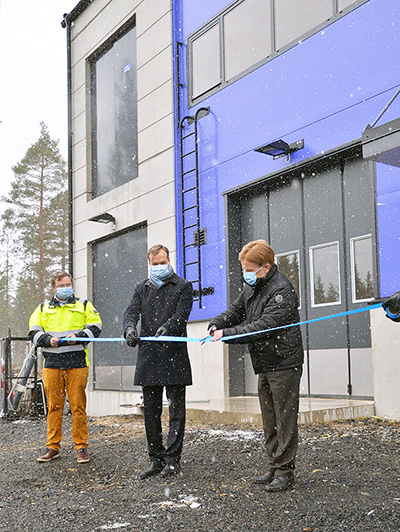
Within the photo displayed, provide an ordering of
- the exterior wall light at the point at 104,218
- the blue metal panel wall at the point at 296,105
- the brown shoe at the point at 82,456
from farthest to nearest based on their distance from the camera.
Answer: the exterior wall light at the point at 104,218 → the blue metal panel wall at the point at 296,105 → the brown shoe at the point at 82,456

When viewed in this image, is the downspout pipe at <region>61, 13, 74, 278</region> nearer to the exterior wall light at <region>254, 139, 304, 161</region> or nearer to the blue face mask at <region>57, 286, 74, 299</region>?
the exterior wall light at <region>254, 139, 304, 161</region>

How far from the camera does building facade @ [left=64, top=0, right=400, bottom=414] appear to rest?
25.8 feet

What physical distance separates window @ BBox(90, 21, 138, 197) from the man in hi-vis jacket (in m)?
7.26

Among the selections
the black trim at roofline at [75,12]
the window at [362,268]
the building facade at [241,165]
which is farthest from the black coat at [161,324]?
the black trim at roofline at [75,12]

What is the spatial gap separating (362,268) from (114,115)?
817 cm

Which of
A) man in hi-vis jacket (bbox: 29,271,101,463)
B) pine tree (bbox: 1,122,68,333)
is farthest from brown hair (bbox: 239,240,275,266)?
pine tree (bbox: 1,122,68,333)

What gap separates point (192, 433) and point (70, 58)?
475 inches

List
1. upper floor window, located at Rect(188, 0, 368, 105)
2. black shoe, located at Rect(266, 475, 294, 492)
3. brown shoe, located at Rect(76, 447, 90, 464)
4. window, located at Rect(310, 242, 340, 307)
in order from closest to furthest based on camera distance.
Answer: black shoe, located at Rect(266, 475, 294, 492)
brown shoe, located at Rect(76, 447, 90, 464)
window, located at Rect(310, 242, 340, 307)
upper floor window, located at Rect(188, 0, 368, 105)

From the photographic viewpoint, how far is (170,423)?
502cm

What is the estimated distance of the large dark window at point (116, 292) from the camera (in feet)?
42.3

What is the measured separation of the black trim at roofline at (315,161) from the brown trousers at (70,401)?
4437 millimetres

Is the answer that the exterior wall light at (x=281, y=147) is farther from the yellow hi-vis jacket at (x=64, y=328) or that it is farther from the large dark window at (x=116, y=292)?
the large dark window at (x=116, y=292)

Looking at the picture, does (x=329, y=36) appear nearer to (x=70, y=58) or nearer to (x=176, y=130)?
(x=176, y=130)

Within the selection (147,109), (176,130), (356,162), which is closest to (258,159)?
(356,162)
